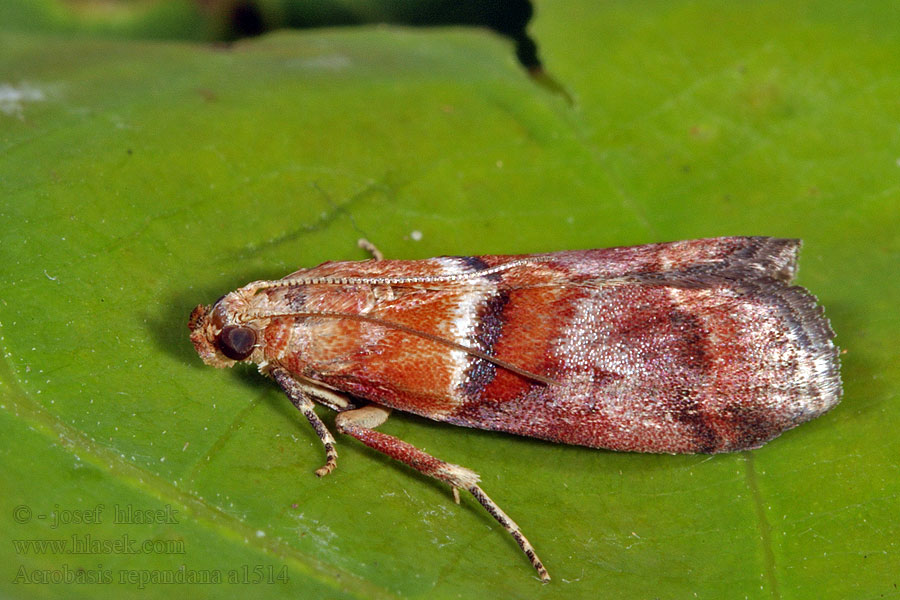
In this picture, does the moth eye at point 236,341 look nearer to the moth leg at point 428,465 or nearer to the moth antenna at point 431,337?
the moth antenna at point 431,337

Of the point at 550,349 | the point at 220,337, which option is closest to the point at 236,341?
the point at 220,337

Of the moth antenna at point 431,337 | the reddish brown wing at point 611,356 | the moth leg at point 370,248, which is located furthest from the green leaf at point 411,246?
the moth antenna at point 431,337

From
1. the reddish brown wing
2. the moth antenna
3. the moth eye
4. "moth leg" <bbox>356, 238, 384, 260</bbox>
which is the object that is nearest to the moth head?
the moth eye

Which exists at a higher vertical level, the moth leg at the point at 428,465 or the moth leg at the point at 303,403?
the moth leg at the point at 303,403

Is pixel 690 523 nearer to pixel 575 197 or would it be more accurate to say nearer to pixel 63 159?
pixel 575 197

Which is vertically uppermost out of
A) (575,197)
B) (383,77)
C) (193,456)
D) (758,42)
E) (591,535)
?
(758,42)

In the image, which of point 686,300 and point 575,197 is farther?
point 575,197

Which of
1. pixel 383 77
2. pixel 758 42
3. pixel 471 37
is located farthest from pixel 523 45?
pixel 758 42
